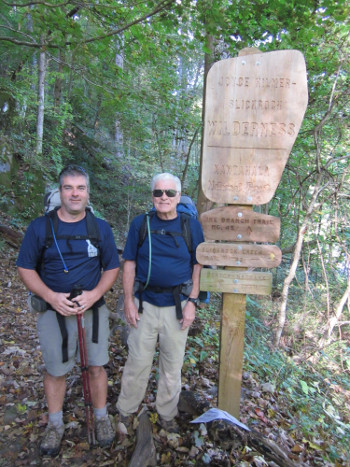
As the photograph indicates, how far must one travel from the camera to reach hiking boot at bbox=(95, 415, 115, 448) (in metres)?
2.97

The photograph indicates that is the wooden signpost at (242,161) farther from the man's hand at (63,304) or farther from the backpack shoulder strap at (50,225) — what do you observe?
the backpack shoulder strap at (50,225)

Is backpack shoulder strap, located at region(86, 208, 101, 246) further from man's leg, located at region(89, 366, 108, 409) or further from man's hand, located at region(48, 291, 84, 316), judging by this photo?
man's leg, located at region(89, 366, 108, 409)

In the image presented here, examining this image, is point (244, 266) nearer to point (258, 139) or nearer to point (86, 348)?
point (258, 139)

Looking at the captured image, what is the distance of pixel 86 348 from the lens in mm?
2881

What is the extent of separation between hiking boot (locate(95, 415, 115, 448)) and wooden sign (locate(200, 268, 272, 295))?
1596 millimetres

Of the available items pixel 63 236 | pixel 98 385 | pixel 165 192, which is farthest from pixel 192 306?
pixel 63 236

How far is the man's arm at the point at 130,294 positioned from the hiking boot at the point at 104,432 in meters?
0.98

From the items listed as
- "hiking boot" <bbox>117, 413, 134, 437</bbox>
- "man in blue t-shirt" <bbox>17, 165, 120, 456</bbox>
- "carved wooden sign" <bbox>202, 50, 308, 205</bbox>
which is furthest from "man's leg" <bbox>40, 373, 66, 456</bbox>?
"carved wooden sign" <bbox>202, 50, 308, 205</bbox>

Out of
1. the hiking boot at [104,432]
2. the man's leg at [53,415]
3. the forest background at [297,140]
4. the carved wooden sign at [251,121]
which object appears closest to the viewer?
the carved wooden sign at [251,121]

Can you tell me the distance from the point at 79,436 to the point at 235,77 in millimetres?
3587

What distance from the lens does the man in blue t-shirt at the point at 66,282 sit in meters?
2.64

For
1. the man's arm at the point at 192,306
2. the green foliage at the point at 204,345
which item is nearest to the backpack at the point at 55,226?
the man's arm at the point at 192,306

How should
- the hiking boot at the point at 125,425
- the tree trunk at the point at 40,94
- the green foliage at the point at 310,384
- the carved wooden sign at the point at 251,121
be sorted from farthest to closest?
the tree trunk at the point at 40,94
the green foliage at the point at 310,384
the hiking boot at the point at 125,425
the carved wooden sign at the point at 251,121

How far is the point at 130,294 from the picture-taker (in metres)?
2.95
